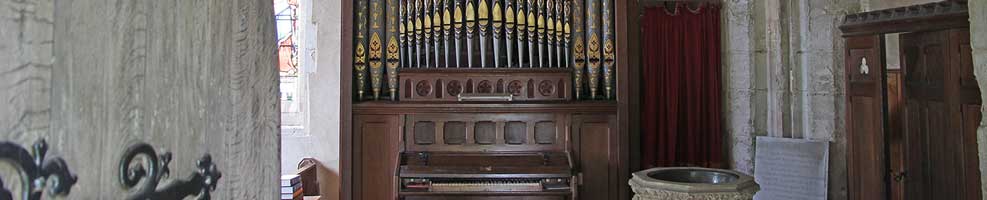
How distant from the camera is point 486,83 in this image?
4758mm

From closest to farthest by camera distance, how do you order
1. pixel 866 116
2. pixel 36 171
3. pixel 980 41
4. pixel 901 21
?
1. pixel 36 171
2. pixel 980 41
3. pixel 901 21
4. pixel 866 116

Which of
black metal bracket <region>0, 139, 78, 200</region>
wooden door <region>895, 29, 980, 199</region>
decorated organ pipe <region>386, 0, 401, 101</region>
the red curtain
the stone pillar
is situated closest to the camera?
black metal bracket <region>0, 139, 78, 200</region>

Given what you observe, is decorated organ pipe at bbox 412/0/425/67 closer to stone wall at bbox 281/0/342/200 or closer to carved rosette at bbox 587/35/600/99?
carved rosette at bbox 587/35/600/99

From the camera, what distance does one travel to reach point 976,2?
1.97 metres

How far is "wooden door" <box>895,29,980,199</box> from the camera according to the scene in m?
3.10

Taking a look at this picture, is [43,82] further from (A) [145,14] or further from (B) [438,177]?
(B) [438,177]

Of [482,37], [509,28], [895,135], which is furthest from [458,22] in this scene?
[895,135]

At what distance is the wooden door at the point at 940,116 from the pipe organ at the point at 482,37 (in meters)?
1.94

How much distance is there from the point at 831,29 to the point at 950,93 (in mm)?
1325

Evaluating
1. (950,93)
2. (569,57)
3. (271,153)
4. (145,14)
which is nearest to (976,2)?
(950,93)

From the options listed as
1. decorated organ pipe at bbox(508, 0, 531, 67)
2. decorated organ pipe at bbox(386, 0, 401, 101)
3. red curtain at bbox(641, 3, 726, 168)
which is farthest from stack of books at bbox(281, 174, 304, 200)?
red curtain at bbox(641, 3, 726, 168)

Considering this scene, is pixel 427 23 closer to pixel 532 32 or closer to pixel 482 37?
pixel 482 37

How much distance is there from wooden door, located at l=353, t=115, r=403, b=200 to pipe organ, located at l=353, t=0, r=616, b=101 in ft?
0.72

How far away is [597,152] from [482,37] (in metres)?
1.25
